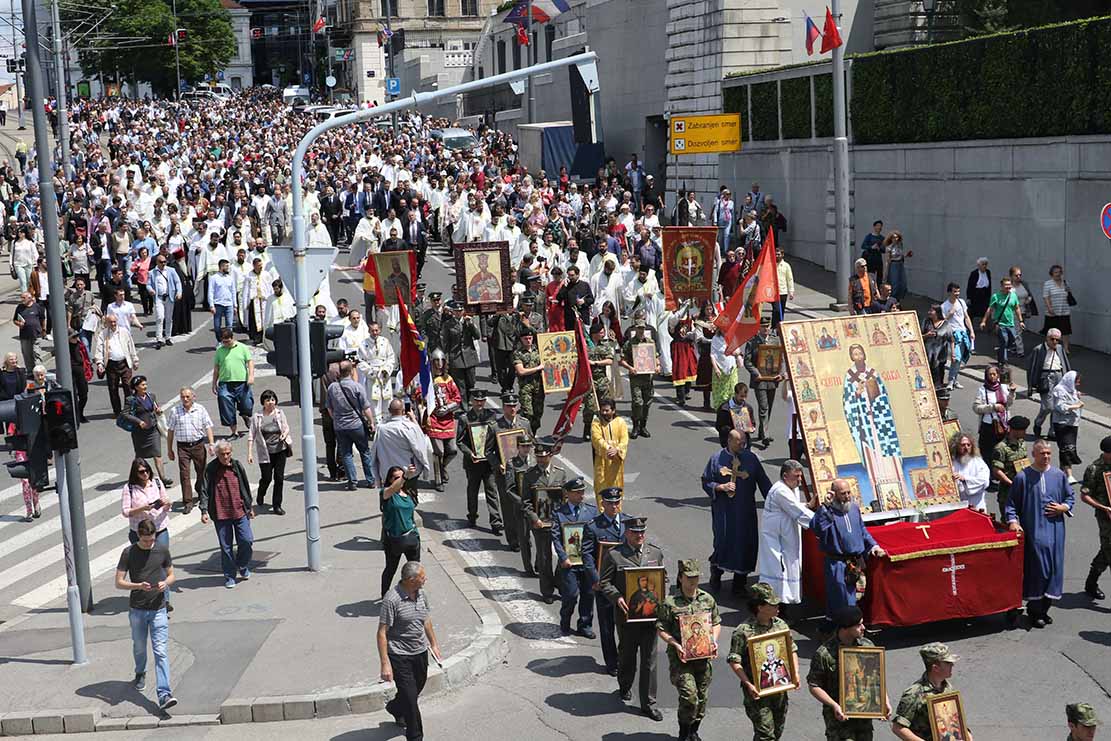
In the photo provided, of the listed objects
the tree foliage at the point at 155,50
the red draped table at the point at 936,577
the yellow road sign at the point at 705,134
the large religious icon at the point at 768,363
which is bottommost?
the red draped table at the point at 936,577

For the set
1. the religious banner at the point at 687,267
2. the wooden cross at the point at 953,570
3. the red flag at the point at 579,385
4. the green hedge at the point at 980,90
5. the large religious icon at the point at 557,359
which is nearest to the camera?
the wooden cross at the point at 953,570

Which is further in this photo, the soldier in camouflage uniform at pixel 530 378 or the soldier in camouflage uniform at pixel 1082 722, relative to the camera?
the soldier in camouflage uniform at pixel 530 378

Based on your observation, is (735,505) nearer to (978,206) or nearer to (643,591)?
(643,591)

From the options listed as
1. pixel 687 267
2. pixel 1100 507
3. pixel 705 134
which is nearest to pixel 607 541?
pixel 1100 507

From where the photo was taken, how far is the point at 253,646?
522 inches

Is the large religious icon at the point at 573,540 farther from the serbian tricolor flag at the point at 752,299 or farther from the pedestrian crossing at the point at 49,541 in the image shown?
the serbian tricolor flag at the point at 752,299

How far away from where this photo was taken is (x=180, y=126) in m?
67.9

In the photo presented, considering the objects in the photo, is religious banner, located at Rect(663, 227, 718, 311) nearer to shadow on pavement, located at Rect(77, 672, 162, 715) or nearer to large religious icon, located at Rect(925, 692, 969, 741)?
shadow on pavement, located at Rect(77, 672, 162, 715)

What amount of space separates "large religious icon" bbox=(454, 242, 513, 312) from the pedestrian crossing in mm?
6912

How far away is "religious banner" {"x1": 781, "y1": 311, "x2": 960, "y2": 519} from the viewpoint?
1438 cm

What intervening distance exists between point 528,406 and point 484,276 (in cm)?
476

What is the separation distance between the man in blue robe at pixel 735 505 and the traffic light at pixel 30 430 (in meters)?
6.14

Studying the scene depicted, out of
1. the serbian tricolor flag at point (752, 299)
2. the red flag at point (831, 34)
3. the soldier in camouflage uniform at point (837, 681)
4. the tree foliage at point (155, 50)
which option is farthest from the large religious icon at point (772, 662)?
the tree foliage at point (155, 50)

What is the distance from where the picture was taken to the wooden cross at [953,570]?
13133mm
